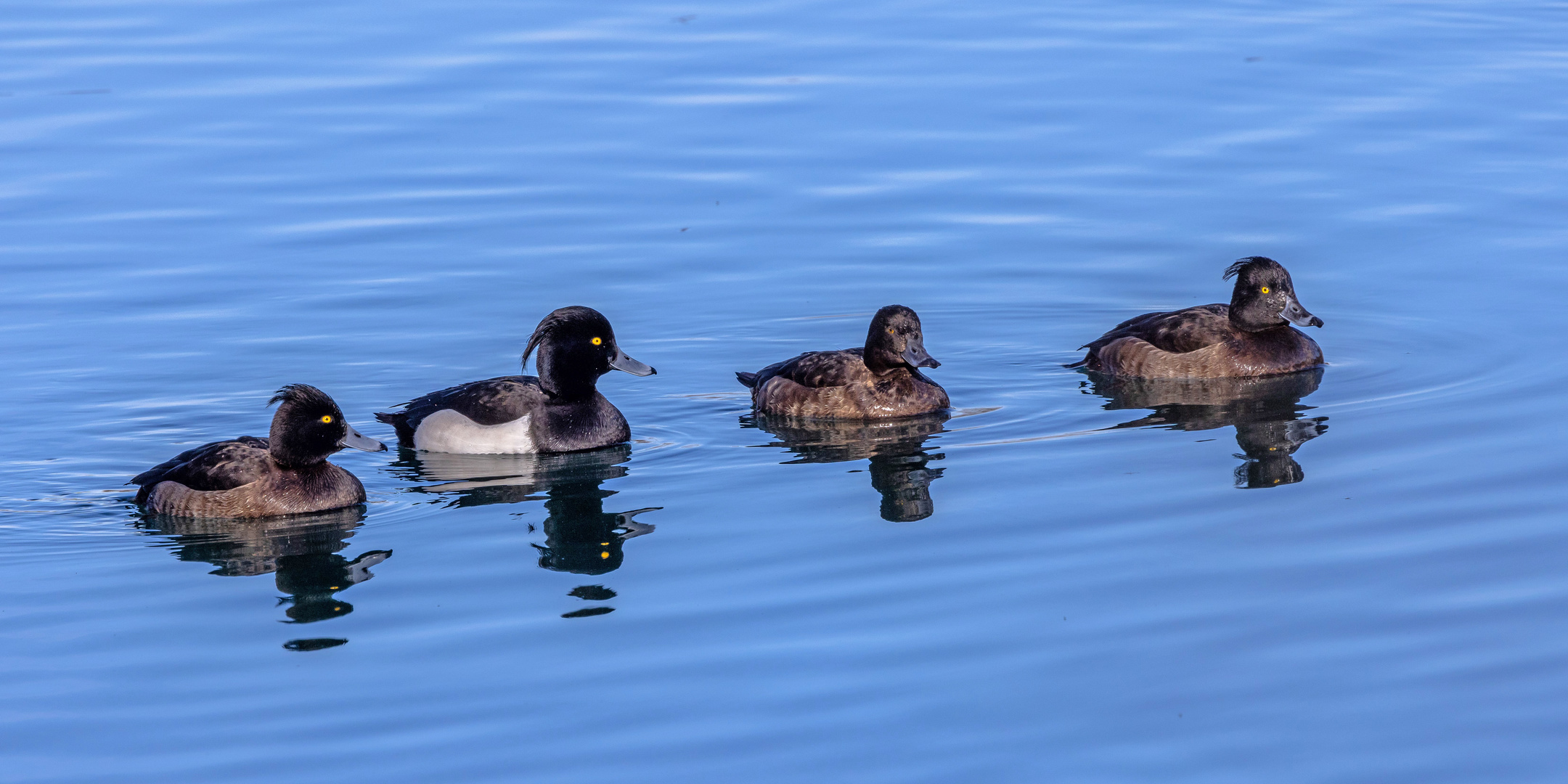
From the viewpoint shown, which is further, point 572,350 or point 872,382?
point 872,382

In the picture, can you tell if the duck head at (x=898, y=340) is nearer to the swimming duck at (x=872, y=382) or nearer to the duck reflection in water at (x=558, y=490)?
the swimming duck at (x=872, y=382)

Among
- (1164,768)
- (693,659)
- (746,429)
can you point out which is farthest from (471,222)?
(1164,768)

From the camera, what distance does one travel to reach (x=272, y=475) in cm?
1219

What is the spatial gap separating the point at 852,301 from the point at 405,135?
7564 mm

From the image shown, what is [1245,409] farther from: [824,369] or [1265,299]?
[824,369]

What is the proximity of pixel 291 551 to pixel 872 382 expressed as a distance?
190 inches

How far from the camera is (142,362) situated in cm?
1552

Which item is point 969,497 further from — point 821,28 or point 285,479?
point 821,28

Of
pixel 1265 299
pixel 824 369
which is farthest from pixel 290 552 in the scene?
pixel 1265 299

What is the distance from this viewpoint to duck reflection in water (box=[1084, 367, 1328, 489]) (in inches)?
489

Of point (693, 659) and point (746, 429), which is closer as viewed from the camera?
point (693, 659)

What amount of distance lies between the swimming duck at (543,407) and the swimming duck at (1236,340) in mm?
4118

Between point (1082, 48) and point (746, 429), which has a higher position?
point (1082, 48)

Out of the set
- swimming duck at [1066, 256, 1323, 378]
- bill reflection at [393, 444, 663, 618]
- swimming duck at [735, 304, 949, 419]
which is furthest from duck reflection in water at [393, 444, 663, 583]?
swimming duck at [1066, 256, 1323, 378]
